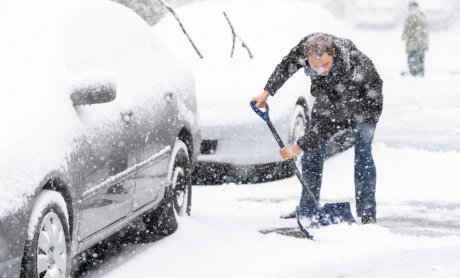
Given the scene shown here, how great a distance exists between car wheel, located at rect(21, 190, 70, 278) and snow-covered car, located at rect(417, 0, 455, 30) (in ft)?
99.8

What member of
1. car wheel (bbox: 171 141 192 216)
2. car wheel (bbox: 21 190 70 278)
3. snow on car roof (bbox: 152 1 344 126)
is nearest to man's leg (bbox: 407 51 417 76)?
snow on car roof (bbox: 152 1 344 126)

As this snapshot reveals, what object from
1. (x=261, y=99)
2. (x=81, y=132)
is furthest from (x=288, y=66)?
(x=81, y=132)

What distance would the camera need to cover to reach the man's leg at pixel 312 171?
26.9ft

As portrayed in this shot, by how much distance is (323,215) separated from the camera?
7715 millimetres

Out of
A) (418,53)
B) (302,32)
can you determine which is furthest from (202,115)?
(418,53)

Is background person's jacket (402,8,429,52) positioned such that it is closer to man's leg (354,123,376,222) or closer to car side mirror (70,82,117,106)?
man's leg (354,123,376,222)

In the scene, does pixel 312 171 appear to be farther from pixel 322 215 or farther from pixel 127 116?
pixel 127 116

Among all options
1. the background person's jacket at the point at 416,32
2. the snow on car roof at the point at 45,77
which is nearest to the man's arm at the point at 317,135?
the snow on car roof at the point at 45,77

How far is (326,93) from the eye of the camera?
305 inches

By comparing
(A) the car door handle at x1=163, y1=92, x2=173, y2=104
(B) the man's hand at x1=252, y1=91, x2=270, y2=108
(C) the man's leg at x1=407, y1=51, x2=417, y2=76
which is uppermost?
(A) the car door handle at x1=163, y1=92, x2=173, y2=104

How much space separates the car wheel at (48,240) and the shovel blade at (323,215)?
2433 millimetres

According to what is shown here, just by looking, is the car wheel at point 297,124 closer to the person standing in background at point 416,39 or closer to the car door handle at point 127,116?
the car door handle at point 127,116

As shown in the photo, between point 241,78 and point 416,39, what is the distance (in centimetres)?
1207

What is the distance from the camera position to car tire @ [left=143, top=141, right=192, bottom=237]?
24.8 ft
